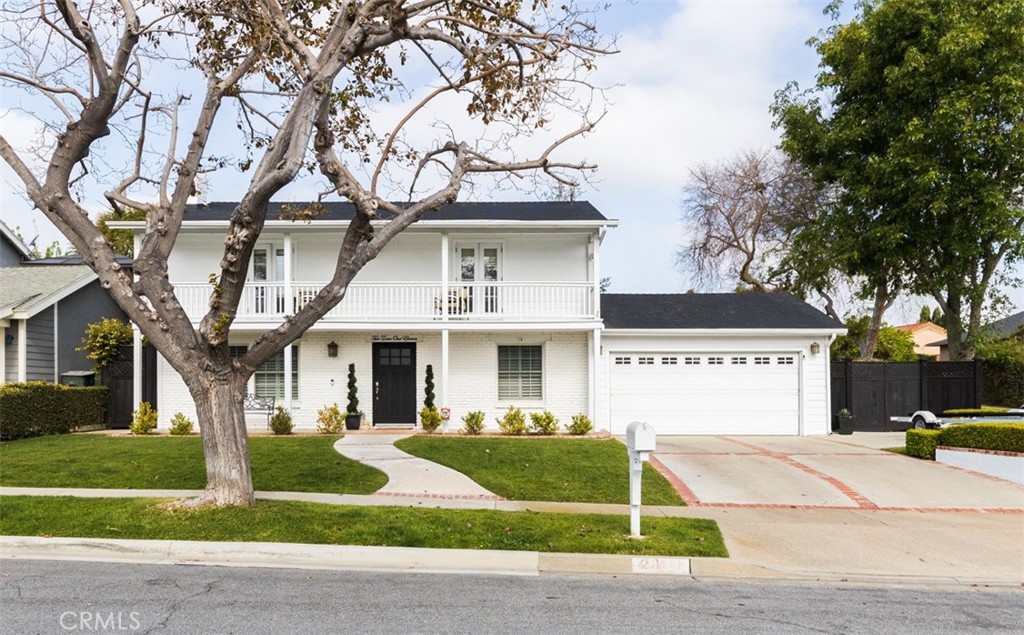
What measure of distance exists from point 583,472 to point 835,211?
1566 centimetres

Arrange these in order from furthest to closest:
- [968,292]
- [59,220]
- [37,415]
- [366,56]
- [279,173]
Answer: [968,292] < [37,415] < [366,56] < [59,220] < [279,173]

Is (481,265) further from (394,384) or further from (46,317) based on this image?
(46,317)

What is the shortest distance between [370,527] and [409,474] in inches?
156

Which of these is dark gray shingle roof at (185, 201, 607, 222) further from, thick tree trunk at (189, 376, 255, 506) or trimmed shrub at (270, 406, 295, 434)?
thick tree trunk at (189, 376, 255, 506)

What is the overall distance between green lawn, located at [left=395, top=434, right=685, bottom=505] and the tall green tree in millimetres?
11641

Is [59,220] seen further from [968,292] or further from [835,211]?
[968,292]

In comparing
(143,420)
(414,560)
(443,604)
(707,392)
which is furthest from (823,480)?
(143,420)

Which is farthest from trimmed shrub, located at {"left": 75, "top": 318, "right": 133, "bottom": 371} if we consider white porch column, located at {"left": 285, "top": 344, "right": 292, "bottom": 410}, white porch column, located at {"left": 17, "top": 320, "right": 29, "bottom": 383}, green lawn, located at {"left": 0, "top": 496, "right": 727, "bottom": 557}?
green lawn, located at {"left": 0, "top": 496, "right": 727, "bottom": 557}

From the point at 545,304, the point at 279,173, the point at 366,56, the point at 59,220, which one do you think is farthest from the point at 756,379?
the point at 59,220

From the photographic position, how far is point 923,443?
15.4m

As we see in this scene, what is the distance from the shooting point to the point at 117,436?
57.7 ft

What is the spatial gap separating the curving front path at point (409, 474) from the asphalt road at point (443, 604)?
3.90 meters

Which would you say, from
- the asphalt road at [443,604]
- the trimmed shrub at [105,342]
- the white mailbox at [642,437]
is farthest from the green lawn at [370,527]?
the trimmed shrub at [105,342]

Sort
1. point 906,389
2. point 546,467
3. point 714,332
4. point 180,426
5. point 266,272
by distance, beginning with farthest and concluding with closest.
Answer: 1. point 906,389
2. point 266,272
3. point 714,332
4. point 180,426
5. point 546,467
